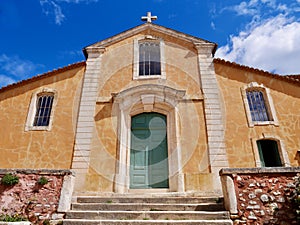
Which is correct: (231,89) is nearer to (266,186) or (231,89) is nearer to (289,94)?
(289,94)

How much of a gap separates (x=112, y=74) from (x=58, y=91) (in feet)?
7.59

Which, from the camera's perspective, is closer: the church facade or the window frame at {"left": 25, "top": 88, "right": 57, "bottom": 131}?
the church facade

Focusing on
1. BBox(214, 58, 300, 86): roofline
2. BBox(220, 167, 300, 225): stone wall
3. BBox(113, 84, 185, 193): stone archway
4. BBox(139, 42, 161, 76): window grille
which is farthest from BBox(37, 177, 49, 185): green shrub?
BBox(214, 58, 300, 86): roofline

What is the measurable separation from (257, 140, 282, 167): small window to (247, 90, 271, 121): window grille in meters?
0.95

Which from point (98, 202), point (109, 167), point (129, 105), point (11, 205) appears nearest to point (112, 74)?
point (129, 105)

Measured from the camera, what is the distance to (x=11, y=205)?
532 centimetres

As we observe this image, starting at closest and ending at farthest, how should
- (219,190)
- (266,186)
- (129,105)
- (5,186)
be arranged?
(266,186)
(5,186)
(219,190)
(129,105)

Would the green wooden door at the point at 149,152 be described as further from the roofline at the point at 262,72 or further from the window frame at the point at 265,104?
the roofline at the point at 262,72

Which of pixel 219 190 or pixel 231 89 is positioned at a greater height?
pixel 231 89

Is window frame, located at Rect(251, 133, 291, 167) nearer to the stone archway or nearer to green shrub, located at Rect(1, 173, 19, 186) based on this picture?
the stone archway

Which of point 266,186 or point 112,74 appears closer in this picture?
point 266,186

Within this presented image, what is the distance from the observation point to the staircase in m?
4.99

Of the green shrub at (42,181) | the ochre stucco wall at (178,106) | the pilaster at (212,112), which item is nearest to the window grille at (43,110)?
the ochre stucco wall at (178,106)

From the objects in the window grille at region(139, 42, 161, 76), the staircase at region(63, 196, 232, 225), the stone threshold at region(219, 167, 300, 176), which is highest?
the window grille at region(139, 42, 161, 76)
